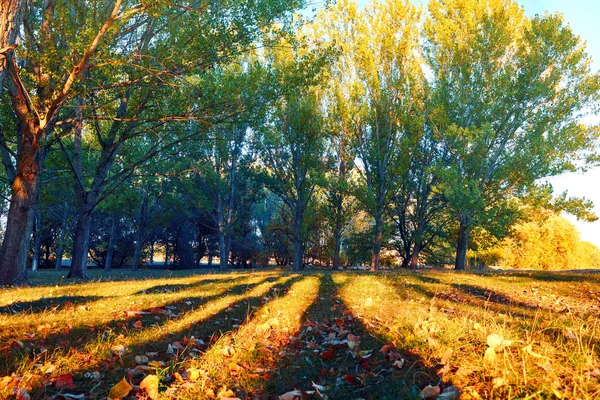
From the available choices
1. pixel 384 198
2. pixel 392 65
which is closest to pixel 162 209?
pixel 384 198

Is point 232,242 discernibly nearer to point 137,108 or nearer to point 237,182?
point 237,182

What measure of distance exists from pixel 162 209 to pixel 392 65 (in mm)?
22248

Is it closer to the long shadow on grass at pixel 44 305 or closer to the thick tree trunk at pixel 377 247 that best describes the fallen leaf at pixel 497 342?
the long shadow on grass at pixel 44 305

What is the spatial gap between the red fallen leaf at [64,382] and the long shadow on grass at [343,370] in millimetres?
1429

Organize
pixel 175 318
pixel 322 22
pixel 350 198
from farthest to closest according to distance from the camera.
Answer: pixel 350 198 < pixel 322 22 < pixel 175 318

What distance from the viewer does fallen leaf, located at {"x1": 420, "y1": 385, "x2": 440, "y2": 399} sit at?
2.57m

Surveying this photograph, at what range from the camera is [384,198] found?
23594mm

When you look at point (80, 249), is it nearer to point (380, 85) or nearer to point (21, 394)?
point (21, 394)

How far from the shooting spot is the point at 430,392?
259 centimetres

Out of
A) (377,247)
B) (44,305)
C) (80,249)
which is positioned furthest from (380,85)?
(44,305)

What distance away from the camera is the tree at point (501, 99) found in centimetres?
1909

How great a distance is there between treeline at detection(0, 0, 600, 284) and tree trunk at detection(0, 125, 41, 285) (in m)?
0.04

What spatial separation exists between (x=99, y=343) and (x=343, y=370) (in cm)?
246

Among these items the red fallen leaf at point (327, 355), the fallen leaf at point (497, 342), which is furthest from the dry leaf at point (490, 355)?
the red fallen leaf at point (327, 355)
